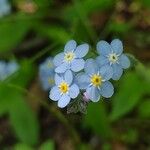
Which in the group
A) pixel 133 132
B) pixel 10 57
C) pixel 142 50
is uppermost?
pixel 10 57

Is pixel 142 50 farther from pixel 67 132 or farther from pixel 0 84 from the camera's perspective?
pixel 0 84

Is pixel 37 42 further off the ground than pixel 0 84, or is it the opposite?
pixel 37 42

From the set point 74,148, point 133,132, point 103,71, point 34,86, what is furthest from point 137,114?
point 103,71

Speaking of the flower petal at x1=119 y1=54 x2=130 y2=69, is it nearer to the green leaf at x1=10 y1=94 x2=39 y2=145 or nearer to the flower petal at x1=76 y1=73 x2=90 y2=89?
the flower petal at x1=76 y1=73 x2=90 y2=89

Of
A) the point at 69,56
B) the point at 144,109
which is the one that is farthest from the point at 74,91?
the point at 144,109

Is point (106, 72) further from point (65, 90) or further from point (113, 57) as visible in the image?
point (65, 90)

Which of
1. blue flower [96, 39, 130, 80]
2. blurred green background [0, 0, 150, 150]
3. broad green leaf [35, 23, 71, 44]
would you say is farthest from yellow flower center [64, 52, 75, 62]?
broad green leaf [35, 23, 71, 44]
